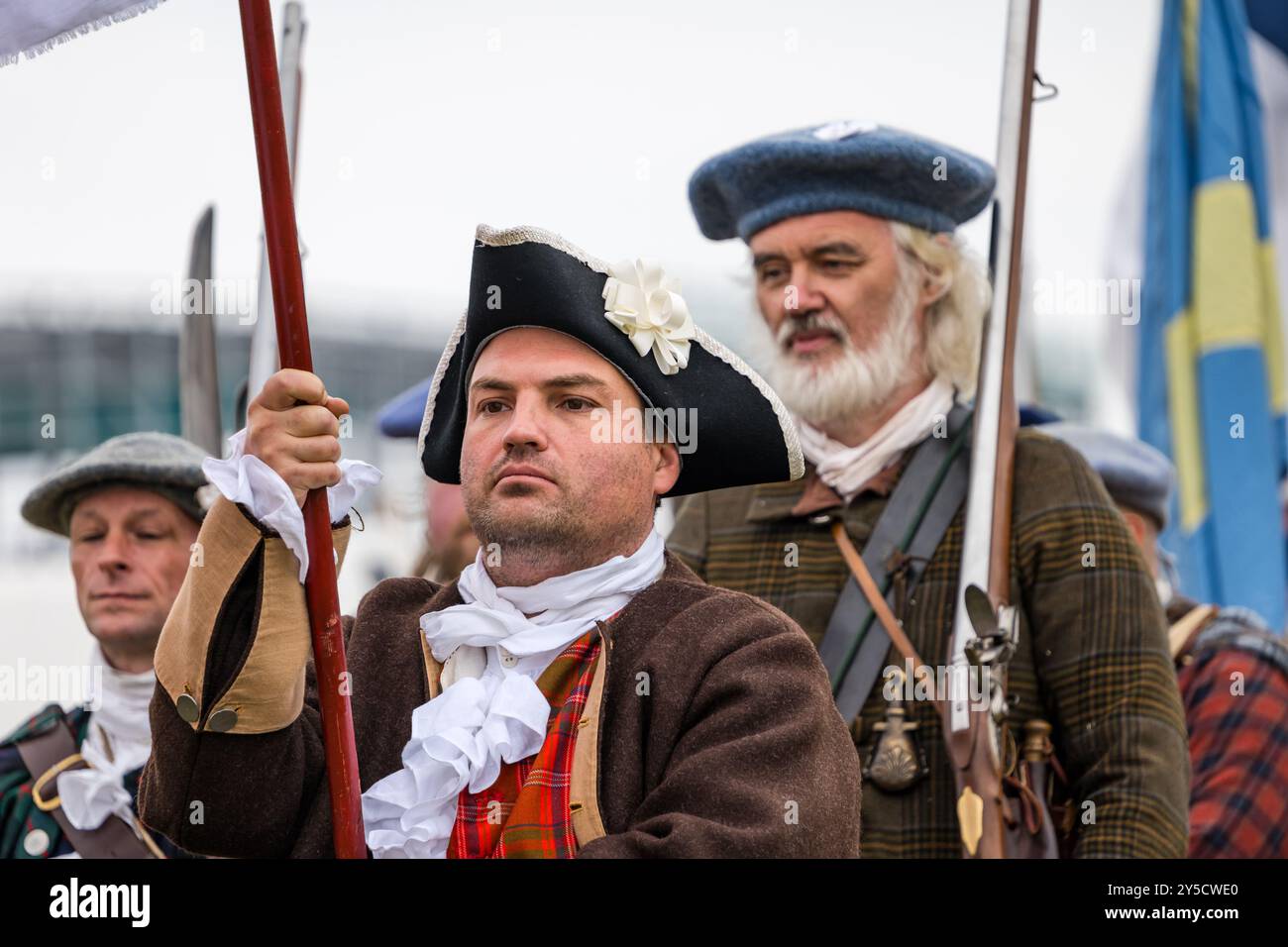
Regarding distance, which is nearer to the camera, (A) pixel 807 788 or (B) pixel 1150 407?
(A) pixel 807 788

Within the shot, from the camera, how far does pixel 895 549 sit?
3311 millimetres

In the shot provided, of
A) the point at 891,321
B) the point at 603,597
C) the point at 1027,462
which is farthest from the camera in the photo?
the point at 891,321

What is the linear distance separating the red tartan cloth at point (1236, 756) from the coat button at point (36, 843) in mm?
2352

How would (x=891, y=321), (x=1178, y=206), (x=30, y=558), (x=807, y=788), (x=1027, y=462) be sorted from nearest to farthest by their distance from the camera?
(x=807, y=788), (x=1027, y=462), (x=891, y=321), (x=30, y=558), (x=1178, y=206)

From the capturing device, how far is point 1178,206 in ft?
18.6

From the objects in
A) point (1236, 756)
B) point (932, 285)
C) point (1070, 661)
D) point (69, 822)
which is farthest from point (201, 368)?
point (1236, 756)

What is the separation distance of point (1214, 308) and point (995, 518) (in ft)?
9.03

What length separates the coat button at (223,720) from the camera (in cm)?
238

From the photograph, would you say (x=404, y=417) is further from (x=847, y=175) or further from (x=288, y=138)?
(x=847, y=175)

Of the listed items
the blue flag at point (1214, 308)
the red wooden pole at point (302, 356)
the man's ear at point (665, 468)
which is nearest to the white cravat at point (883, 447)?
the man's ear at point (665, 468)
